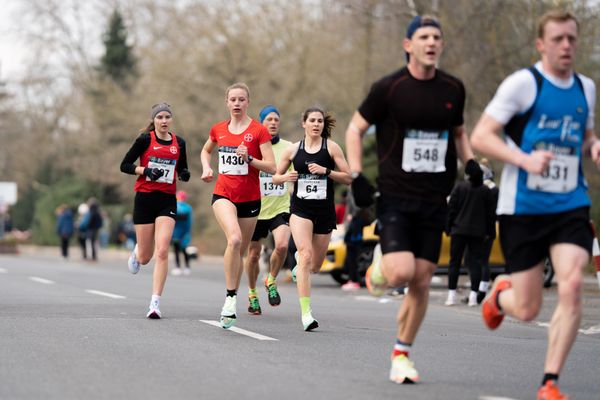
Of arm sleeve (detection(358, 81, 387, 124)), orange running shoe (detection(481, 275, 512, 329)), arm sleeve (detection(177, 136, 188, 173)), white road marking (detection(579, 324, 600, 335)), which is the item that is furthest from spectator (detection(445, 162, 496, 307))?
arm sleeve (detection(358, 81, 387, 124))

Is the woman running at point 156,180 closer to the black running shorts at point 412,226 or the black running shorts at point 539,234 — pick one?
the black running shorts at point 412,226

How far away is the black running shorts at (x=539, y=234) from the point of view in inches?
289

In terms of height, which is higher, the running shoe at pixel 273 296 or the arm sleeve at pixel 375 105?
the arm sleeve at pixel 375 105

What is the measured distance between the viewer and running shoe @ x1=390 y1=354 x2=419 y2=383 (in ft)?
26.7

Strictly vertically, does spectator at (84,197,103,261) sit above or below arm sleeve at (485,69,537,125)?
below

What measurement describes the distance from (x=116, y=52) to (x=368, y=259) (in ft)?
158

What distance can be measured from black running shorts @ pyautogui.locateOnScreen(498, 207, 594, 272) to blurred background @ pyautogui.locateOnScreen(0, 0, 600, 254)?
1662 centimetres

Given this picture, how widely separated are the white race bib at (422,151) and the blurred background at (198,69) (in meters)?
16.2

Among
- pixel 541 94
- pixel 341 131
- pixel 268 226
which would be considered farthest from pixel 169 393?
pixel 341 131

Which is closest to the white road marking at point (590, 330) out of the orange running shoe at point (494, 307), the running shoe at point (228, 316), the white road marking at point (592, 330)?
the white road marking at point (592, 330)

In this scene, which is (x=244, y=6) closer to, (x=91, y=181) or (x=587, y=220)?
(x=91, y=181)

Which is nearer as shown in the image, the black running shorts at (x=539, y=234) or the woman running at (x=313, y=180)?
the black running shorts at (x=539, y=234)

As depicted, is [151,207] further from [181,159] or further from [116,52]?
[116,52]

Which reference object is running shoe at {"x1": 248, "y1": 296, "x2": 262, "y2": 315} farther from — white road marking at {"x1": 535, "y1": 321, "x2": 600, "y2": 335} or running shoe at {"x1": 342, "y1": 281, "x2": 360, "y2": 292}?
running shoe at {"x1": 342, "y1": 281, "x2": 360, "y2": 292}
